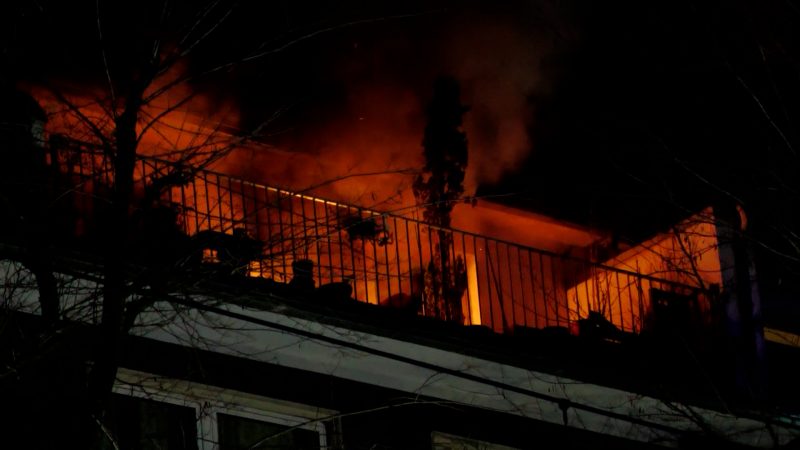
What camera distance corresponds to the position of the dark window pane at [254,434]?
1041 centimetres

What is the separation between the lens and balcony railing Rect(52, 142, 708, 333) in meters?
10.4

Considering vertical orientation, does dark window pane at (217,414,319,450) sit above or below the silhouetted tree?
below

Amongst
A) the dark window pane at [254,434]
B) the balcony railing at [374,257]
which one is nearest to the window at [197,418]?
the dark window pane at [254,434]

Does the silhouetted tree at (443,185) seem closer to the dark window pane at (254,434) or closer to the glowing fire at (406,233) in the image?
the glowing fire at (406,233)

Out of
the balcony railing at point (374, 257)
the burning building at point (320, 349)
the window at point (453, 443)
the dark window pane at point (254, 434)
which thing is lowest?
the window at point (453, 443)

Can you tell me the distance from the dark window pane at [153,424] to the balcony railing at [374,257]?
1348 millimetres

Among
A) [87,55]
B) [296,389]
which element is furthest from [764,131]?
[87,55]

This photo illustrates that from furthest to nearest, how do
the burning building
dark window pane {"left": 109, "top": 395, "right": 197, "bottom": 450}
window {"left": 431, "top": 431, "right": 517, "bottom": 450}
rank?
window {"left": 431, "top": 431, "right": 517, "bottom": 450} < dark window pane {"left": 109, "top": 395, "right": 197, "bottom": 450} < the burning building

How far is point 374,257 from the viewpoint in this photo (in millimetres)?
11750

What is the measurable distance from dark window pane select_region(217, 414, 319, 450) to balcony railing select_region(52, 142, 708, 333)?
1294 mm

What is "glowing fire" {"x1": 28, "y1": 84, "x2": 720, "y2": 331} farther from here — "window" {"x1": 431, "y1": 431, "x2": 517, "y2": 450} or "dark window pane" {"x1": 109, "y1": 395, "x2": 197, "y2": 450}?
"dark window pane" {"x1": 109, "y1": 395, "x2": 197, "y2": 450}

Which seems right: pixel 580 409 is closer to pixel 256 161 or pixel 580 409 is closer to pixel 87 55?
pixel 256 161

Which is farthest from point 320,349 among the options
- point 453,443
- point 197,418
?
point 453,443

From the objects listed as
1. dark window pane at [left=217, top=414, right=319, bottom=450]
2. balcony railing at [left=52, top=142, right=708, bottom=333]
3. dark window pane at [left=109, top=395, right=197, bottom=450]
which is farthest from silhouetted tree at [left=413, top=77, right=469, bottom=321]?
dark window pane at [left=109, top=395, right=197, bottom=450]
